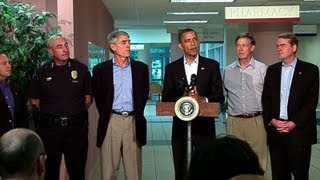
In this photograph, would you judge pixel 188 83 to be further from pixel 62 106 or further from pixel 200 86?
pixel 62 106

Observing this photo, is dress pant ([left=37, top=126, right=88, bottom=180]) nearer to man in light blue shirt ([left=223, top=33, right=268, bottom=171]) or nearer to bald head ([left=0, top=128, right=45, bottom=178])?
man in light blue shirt ([left=223, top=33, right=268, bottom=171])

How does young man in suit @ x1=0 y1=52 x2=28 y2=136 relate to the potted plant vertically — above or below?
below

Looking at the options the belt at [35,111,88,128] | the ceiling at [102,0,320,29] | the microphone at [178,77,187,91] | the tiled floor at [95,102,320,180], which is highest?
the ceiling at [102,0,320,29]

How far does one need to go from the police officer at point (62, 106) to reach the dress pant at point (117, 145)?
28cm

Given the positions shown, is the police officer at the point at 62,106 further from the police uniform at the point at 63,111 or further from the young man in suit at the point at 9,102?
the young man in suit at the point at 9,102

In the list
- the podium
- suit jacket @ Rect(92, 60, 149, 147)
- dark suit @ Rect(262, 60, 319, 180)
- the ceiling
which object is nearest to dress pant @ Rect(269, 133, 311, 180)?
dark suit @ Rect(262, 60, 319, 180)

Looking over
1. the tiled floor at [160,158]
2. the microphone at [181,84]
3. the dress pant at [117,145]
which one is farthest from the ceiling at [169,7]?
the microphone at [181,84]

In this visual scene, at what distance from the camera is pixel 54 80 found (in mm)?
4289

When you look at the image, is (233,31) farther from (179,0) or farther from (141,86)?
(141,86)

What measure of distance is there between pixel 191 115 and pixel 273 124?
3.23 feet

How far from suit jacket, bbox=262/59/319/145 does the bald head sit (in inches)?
103

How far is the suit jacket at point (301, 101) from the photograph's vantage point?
4113mm

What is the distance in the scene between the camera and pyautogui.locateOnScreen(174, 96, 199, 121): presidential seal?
354 centimetres

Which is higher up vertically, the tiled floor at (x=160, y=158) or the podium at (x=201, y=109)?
the podium at (x=201, y=109)
